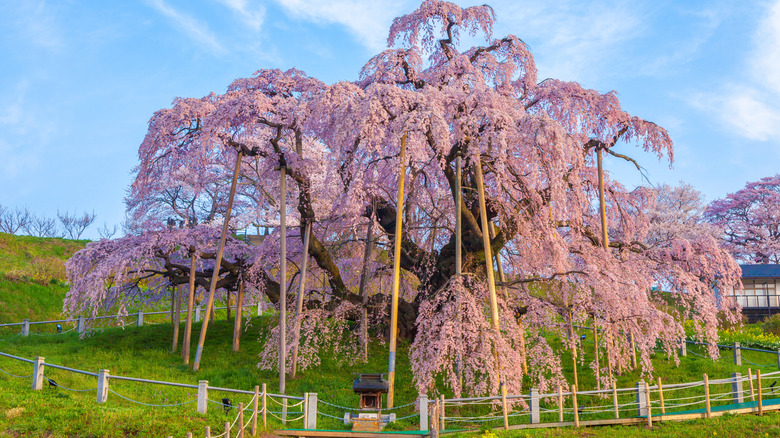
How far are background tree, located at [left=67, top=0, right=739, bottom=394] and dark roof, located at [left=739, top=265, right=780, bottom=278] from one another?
19496 mm

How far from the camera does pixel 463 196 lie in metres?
20.8

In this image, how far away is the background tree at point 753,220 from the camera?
44.7m

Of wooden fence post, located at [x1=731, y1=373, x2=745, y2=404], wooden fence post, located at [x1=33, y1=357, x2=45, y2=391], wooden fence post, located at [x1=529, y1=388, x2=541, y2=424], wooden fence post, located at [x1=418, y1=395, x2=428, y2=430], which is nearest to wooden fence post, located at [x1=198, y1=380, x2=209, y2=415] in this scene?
wooden fence post, located at [x1=33, y1=357, x2=45, y2=391]

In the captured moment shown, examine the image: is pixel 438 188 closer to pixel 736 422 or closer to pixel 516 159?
pixel 516 159

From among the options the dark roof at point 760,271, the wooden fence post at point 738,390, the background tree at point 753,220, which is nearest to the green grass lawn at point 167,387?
the wooden fence post at point 738,390

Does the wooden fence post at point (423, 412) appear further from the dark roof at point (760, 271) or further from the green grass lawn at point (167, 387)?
the dark roof at point (760, 271)

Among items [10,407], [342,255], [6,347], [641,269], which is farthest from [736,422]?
[6,347]

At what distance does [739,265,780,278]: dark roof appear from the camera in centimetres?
3759

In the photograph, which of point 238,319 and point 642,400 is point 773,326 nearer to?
point 642,400

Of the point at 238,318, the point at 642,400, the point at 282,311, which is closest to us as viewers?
the point at 642,400

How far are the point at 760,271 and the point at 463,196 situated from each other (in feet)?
89.1

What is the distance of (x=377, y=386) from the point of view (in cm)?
1470

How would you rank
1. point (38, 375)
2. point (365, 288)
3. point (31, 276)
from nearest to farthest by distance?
point (38, 375) < point (365, 288) < point (31, 276)

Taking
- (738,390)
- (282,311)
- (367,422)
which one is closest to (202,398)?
(367,422)
